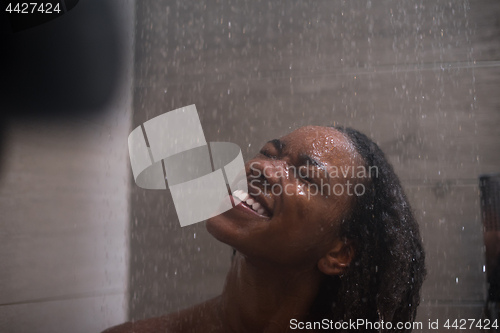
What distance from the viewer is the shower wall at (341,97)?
1.44m

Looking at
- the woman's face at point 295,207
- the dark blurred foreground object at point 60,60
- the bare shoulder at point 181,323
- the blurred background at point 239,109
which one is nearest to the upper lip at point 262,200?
the woman's face at point 295,207

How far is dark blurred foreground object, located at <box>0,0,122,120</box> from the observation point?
1.04 meters

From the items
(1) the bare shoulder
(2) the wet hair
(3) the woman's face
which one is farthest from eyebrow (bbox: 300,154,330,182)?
(1) the bare shoulder

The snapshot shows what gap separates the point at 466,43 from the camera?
153 cm

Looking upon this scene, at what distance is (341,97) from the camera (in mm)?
1545

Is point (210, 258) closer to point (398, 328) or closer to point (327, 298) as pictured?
point (327, 298)

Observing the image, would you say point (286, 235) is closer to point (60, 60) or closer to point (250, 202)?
point (250, 202)

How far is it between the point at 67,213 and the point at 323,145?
Answer: 2.84 ft

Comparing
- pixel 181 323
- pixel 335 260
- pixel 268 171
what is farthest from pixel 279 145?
pixel 181 323

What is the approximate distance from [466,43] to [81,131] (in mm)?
1577

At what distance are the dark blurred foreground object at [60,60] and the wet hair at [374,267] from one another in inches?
37.7

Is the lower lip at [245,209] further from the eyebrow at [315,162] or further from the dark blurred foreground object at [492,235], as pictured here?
the dark blurred foreground object at [492,235]

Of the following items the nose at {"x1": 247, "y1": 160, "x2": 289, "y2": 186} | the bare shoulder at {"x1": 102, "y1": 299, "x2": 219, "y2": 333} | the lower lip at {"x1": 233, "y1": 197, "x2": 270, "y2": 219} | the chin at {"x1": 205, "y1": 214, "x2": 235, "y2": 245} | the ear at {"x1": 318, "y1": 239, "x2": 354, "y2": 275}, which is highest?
the nose at {"x1": 247, "y1": 160, "x2": 289, "y2": 186}

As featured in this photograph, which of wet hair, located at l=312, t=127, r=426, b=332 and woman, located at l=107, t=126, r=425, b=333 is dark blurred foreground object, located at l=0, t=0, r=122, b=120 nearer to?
woman, located at l=107, t=126, r=425, b=333
